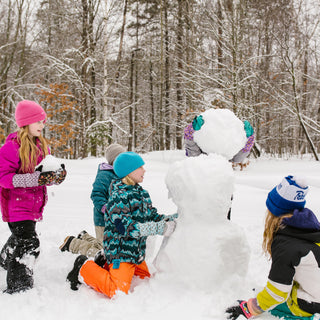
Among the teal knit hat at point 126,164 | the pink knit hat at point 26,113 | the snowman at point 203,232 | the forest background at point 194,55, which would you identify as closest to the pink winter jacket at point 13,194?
the pink knit hat at point 26,113

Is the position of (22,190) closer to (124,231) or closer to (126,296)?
(124,231)

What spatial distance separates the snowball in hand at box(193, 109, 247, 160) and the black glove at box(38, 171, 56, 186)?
147cm

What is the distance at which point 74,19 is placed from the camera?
42.6 feet

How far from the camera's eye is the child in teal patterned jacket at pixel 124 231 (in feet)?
8.08

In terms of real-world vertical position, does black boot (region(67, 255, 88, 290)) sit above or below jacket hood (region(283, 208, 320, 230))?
below

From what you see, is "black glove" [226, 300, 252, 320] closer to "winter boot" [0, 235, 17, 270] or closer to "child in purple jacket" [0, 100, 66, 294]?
"child in purple jacket" [0, 100, 66, 294]

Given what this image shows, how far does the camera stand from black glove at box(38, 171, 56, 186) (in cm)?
261

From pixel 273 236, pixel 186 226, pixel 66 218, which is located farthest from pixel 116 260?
pixel 66 218

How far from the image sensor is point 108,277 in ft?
8.13

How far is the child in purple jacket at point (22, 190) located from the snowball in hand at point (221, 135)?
1.44 metres

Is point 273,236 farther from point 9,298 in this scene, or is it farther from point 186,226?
point 9,298

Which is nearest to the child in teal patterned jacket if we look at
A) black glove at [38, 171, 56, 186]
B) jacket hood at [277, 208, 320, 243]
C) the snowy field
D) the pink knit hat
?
the snowy field

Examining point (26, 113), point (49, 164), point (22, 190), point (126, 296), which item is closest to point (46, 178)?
point (49, 164)

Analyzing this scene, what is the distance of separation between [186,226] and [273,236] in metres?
0.73
